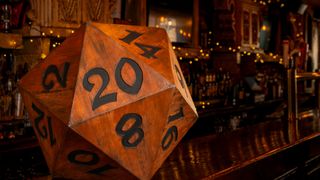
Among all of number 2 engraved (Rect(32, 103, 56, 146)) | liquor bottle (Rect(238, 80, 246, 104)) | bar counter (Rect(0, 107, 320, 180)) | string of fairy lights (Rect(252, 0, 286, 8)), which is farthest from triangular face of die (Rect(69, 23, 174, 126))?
string of fairy lights (Rect(252, 0, 286, 8))

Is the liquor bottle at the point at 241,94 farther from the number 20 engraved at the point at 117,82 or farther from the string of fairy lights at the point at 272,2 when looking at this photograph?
the number 20 engraved at the point at 117,82

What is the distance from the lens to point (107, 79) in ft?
3.21

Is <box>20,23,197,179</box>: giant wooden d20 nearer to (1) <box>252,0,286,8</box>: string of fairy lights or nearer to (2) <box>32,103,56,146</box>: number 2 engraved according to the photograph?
(2) <box>32,103,56,146</box>: number 2 engraved

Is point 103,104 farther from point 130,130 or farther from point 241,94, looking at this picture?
point 241,94

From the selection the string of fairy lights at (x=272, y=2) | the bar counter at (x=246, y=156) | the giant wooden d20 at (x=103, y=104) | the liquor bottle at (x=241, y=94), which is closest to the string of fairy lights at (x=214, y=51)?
the liquor bottle at (x=241, y=94)

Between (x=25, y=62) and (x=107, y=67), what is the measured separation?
281 centimetres

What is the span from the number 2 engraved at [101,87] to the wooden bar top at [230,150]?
0.52m

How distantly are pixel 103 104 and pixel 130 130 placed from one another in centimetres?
10

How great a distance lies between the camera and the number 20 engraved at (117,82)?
949 mm

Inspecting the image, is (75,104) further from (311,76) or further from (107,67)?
(311,76)

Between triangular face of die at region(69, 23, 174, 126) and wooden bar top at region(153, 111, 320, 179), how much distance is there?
1.61ft

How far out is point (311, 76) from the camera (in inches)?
124

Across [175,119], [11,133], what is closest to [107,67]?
[175,119]

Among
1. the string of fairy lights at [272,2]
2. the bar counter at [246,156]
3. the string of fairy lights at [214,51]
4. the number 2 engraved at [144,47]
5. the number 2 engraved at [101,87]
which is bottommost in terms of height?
the bar counter at [246,156]
